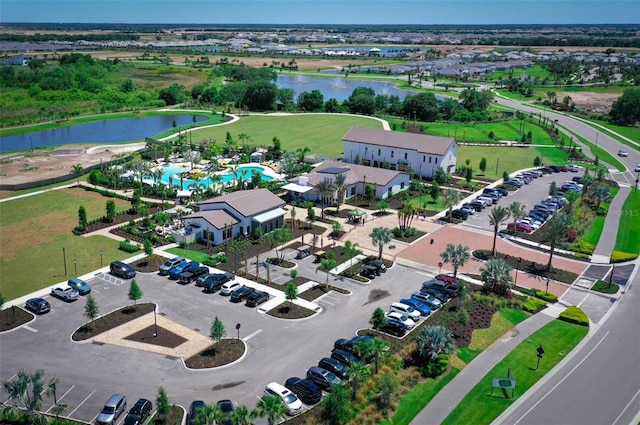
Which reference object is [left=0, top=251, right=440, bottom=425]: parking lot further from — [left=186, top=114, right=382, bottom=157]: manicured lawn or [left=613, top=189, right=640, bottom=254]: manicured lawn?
[left=186, top=114, right=382, bottom=157]: manicured lawn

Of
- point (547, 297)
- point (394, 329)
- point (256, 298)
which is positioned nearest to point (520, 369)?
point (394, 329)

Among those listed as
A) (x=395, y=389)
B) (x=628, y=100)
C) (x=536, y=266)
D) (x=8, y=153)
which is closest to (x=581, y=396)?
(x=395, y=389)

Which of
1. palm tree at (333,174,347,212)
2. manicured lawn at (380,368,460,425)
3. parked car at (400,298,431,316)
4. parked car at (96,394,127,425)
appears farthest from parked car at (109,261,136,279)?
manicured lawn at (380,368,460,425)

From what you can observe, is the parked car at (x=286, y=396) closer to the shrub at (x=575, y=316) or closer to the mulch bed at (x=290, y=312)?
the mulch bed at (x=290, y=312)

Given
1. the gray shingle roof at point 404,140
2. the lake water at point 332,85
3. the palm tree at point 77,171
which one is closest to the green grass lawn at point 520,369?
the gray shingle roof at point 404,140

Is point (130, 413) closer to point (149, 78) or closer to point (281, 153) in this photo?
point (281, 153)

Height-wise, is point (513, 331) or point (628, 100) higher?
point (628, 100)

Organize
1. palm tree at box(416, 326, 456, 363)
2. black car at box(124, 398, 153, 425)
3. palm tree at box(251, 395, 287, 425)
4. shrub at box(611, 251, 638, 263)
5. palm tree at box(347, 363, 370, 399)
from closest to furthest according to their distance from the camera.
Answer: palm tree at box(251, 395, 287, 425) < black car at box(124, 398, 153, 425) < palm tree at box(347, 363, 370, 399) < palm tree at box(416, 326, 456, 363) < shrub at box(611, 251, 638, 263)

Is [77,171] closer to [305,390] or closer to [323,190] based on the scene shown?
[323,190]
